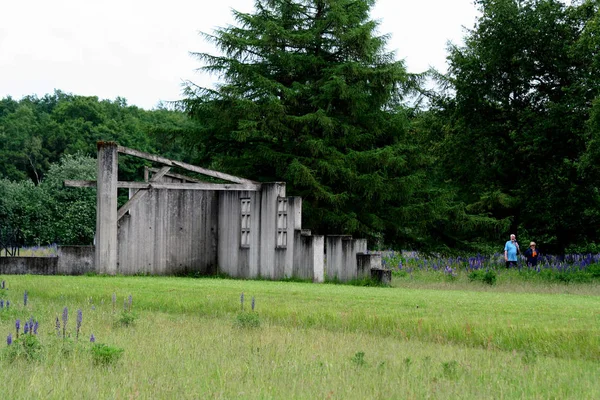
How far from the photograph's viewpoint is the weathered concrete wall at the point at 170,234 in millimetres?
23777

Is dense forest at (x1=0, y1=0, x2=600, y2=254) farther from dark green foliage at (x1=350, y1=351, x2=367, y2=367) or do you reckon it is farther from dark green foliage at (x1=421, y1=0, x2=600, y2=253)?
dark green foliage at (x1=350, y1=351, x2=367, y2=367)

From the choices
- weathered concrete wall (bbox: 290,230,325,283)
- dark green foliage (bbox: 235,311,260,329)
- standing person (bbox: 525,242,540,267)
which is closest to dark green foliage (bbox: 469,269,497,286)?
standing person (bbox: 525,242,540,267)

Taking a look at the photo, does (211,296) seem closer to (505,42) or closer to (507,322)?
(507,322)

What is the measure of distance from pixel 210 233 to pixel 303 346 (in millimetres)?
16038

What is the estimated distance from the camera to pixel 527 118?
32906mm

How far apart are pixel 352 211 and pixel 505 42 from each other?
1021 cm

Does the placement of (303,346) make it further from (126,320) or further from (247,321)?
(126,320)

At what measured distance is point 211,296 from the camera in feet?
49.5

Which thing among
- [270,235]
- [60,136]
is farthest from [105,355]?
[60,136]

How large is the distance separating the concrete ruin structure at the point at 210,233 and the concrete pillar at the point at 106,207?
3 cm

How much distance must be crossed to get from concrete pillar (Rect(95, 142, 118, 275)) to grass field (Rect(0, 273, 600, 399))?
581cm

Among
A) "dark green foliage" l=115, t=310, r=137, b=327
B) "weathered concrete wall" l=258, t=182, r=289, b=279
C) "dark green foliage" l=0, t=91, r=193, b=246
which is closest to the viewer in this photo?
"dark green foliage" l=115, t=310, r=137, b=327

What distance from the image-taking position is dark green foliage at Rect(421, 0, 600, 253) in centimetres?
3111

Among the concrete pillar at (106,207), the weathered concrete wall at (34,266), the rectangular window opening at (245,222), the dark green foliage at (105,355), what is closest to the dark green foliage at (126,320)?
the dark green foliage at (105,355)
